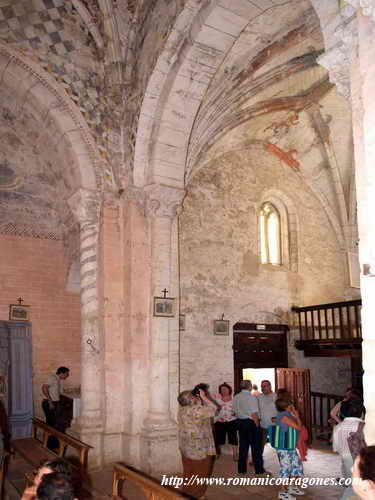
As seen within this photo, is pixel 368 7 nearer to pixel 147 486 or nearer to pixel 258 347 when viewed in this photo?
pixel 147 486

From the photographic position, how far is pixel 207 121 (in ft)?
31.8

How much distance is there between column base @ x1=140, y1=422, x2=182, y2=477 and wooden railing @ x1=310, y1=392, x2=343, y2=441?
4819 mm

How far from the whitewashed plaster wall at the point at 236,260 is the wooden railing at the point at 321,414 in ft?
7.29

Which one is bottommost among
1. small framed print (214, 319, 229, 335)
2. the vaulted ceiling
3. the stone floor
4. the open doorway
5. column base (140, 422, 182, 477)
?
the stone floor

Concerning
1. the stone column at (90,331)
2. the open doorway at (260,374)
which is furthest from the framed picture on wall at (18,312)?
the open doorway at (260,374)

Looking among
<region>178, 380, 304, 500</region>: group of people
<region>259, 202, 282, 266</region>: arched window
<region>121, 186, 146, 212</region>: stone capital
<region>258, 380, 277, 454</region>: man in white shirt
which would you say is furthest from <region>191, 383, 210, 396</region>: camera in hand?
<region>259, 202, 282, 266</region>: arched window

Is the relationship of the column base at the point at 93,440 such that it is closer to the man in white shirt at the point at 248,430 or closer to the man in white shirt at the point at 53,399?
the man in white shirt at the point at 53,399

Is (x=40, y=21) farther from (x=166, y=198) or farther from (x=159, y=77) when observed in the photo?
(x=166, y=198)

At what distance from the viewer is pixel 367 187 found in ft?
12.1

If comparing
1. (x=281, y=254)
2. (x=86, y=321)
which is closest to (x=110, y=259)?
(x=86, y=321)

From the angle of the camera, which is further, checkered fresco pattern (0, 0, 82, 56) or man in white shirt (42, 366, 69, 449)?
man in white shirt (42, 366, 69, 449)

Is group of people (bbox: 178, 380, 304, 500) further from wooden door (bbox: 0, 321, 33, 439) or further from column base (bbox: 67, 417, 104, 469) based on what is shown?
wooden door (bbox: 0, 321, 33, 439)

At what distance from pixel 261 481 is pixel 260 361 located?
5.07 meters

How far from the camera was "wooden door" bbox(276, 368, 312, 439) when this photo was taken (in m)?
11.2
